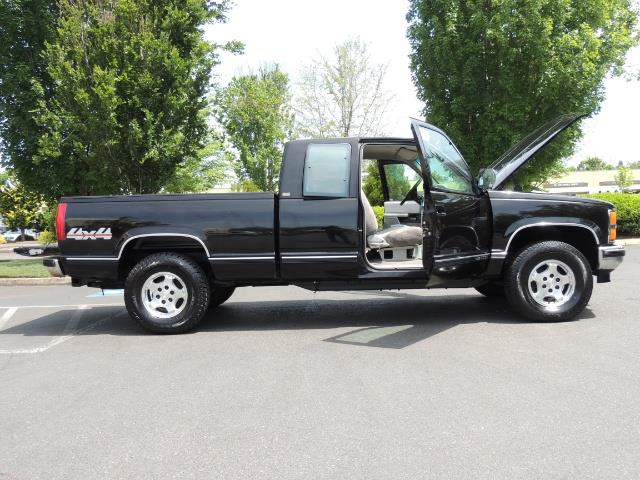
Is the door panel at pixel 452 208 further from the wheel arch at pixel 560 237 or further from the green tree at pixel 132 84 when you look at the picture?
the green tree at pixel 132 84

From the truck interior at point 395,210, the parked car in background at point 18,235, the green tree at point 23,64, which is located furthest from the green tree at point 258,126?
the parked car in background at point 18,235

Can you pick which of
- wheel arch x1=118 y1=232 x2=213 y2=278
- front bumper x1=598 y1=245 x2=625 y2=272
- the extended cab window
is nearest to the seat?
the extended cab window

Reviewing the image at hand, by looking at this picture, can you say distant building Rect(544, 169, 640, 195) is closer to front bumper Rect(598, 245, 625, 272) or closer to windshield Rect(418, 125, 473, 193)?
front bumper Rect(598, 245, 625, 272)

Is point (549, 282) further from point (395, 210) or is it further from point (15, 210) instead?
point (15, 210)

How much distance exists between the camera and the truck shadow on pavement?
573cm

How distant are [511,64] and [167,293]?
13.4 meters

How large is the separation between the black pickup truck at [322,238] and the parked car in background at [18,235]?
5357cm

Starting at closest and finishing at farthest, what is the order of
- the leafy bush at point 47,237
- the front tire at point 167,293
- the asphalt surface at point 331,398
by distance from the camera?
the asphalt surface at point 331,398, the front tire at point 167,293, the leafy bush at point 47,237

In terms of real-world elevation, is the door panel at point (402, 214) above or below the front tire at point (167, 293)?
above

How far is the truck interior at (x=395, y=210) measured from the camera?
628cm

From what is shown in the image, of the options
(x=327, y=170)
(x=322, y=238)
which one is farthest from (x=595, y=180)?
(x=322, y=238)

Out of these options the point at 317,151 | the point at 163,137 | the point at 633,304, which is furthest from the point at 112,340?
the point at 163,137

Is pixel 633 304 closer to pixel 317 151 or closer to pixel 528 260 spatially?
pixel 528 260

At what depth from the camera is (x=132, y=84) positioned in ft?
45.1
